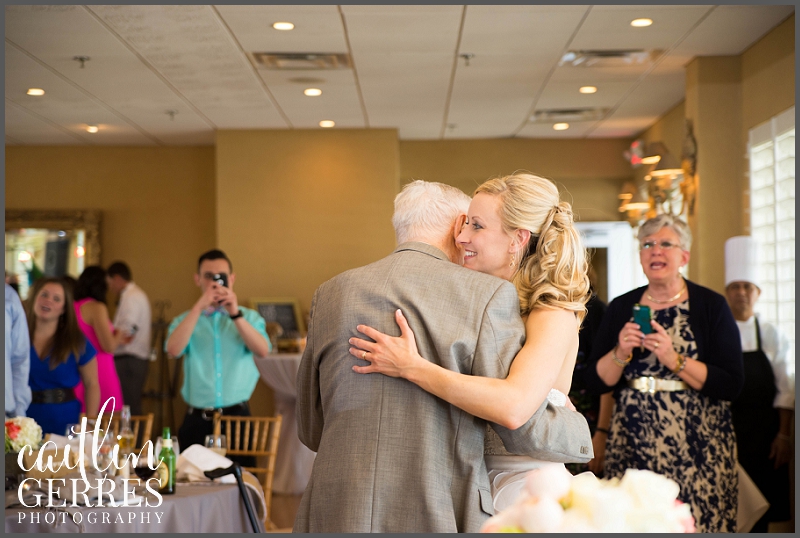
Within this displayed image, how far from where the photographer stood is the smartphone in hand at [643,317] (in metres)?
3.27

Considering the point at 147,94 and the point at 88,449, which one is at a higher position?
the point at 147,94

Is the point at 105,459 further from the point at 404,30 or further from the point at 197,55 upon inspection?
the point at 197,55

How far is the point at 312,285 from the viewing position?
8.38 m

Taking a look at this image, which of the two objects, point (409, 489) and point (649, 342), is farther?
point (649, 342)

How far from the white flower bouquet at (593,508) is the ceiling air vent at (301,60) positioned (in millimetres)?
5216

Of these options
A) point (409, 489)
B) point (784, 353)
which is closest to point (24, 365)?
point (409, 489)

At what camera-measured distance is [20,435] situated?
2.85 m

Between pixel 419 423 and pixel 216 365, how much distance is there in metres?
2.94

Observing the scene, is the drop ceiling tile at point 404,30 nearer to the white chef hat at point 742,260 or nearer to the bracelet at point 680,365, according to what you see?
the white chef hat at point 742,260

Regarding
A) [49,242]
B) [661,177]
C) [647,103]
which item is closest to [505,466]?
[661,177]

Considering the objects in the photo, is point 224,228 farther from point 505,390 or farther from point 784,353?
point 505,390

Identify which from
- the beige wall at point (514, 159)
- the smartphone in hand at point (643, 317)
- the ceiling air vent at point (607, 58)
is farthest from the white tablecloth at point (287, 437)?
the smartphone in hand at point (643, 317)

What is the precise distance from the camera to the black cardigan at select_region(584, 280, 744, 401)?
3225 millimetres

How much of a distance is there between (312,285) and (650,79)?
4048 millimetres
